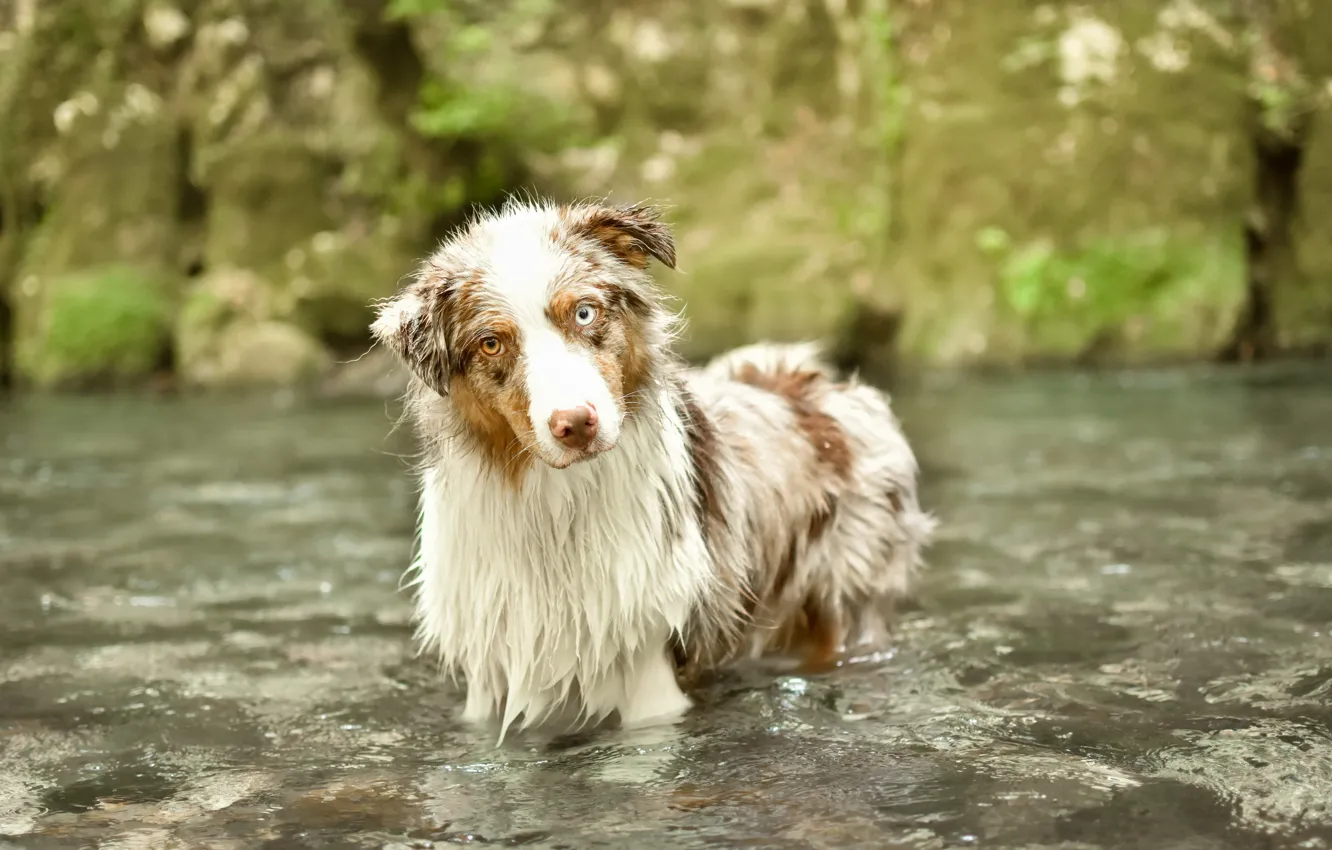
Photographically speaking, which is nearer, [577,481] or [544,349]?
[544,349]

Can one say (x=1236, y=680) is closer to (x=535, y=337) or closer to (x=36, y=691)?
(x=535, y=337)

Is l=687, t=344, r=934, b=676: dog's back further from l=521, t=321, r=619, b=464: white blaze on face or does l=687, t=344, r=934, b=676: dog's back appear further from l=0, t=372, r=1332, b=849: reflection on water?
l=521, t=321, r=619, b=464: white blaze on face

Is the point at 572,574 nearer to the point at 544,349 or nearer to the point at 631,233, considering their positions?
the point at 544,349

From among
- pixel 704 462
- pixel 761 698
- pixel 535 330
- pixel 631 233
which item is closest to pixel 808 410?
pixel 704 462

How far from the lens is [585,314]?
11.7 ft

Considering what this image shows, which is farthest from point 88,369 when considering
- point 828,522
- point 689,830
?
point 689,830

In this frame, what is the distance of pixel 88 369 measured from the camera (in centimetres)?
1662

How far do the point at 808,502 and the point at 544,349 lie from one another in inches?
58.5

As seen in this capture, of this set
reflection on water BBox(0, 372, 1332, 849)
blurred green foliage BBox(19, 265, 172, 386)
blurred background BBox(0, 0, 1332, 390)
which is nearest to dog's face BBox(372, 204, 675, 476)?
reflection on water BBox(0, 372, 1332, 849)

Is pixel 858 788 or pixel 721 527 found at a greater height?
pixel 721 527

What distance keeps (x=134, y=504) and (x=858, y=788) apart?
250 inches

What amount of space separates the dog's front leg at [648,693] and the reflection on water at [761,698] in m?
0.08

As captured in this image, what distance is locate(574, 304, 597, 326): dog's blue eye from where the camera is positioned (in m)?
3.56

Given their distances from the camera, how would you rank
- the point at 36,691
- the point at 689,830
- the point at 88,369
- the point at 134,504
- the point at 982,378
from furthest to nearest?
the point at 88,369 < the point at 982,378 < the point at 134,504 < the point at 36,691 < the point at 689,830
